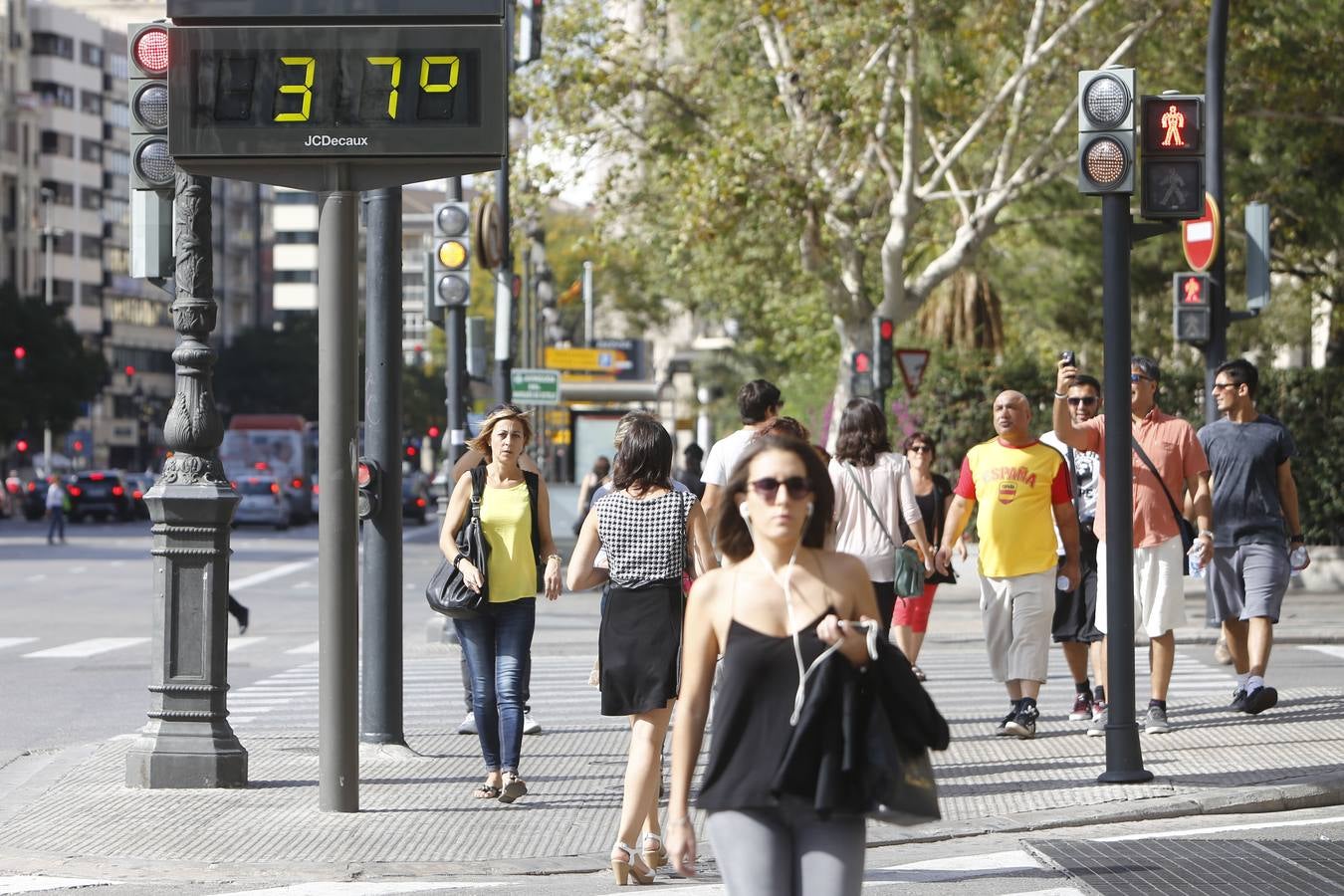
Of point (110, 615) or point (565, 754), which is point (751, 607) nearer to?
point (565, 754)

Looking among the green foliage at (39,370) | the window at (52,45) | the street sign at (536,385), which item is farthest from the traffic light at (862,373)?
the window at (52,45)

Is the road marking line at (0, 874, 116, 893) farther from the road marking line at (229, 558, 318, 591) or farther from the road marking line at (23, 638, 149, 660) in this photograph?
the road marking line at (229, 558, 318, 591)

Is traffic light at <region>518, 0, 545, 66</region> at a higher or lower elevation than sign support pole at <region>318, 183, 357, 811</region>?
higher

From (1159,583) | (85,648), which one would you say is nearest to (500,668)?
(1159,583)

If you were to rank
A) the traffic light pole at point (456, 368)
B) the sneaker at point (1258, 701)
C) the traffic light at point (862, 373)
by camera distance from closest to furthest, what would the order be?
1. the sneaker at point (1258, 701)
2. the traffic light pole at point (456, 368)
3. the traffic light at point (862, 373)

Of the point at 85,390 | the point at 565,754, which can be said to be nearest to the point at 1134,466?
the point at 565,754

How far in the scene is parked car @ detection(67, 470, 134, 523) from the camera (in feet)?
217

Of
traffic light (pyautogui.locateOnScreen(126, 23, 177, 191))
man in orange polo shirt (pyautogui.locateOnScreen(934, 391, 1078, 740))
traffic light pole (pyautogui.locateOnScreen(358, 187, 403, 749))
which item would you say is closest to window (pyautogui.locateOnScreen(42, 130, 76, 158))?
traffic light pole (pyautogui.locateOnScreen(358, 187, 403, 749))

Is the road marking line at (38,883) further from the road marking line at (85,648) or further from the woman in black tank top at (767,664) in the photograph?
the road marking line at (85,648)

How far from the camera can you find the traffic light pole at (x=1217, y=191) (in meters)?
19.3

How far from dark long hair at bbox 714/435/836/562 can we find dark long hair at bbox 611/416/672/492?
2836mm

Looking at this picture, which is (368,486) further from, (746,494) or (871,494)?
(746,494)

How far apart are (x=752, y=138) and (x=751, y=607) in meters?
23.3

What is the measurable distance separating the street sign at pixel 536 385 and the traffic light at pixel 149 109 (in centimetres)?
1876
